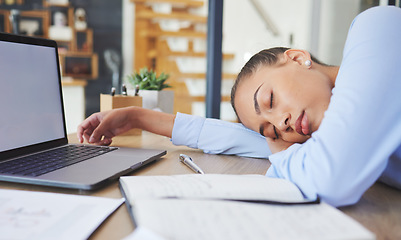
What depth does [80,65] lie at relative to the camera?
5.95 meters

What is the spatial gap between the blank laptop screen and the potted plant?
434mm

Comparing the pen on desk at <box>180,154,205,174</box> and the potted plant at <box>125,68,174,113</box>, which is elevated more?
the potted plant at <box>125,68,174,113</box>

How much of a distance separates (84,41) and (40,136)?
18.1 feet

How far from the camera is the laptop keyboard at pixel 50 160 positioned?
2.18ft

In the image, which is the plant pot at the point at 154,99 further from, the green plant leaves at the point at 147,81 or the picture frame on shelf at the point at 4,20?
the picture frame on shelf at the point at 4,20

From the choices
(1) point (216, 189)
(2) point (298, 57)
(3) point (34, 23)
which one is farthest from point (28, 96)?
(3) point (34, 23)

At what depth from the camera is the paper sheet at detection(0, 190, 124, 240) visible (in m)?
0.42

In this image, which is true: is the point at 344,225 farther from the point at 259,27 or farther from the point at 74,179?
the point at 259,27

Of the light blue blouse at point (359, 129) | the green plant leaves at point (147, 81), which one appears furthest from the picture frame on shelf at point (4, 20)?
the light blue blouse at point (359, 129)

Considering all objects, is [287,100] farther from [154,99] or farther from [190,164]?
[154,99]

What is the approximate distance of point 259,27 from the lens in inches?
121

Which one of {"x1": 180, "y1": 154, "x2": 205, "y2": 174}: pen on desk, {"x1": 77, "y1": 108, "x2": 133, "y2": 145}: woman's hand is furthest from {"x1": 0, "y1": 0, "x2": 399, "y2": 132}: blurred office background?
{"x1": 180, "y1": 154, "x2": 205, "y2": 174}: pen on desk

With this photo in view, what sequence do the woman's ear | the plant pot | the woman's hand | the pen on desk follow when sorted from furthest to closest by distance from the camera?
the plant pot, the woman's hand, the woman's ear, the pen on desk

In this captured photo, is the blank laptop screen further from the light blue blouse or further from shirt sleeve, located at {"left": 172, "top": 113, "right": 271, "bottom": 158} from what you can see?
the light blue blouse
